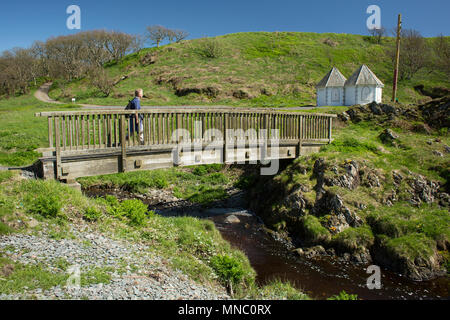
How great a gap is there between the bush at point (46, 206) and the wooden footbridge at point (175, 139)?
1850mm

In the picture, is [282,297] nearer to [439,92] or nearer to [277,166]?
[277,166]

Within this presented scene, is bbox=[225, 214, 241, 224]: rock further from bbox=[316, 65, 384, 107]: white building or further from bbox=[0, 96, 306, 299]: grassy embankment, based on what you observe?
bbox=[316, 65, 384, 107]: white building

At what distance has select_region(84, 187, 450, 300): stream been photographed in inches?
436

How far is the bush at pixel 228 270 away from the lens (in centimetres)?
1000

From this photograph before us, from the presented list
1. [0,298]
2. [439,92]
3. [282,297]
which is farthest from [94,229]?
[439,92]

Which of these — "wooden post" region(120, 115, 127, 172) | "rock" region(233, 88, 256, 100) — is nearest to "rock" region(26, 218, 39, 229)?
"wooden post" region(120, 115, 127, 172)

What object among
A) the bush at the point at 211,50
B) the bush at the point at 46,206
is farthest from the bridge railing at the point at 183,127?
the bush at the point at 211,50

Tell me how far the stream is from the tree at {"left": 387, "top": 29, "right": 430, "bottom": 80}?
6508 cm

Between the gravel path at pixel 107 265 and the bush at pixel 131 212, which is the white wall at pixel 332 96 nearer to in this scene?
the bush at pixel 131 212

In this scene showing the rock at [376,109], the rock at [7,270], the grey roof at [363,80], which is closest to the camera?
the rock at [7,270]

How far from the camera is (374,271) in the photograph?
41.1 ft

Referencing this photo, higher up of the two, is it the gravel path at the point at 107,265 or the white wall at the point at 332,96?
the white wall at the point at 332,96

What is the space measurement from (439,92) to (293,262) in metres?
57.4

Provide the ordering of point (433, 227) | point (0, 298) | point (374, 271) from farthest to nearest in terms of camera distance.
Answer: point (433, 227) < point (374, 271) < point (0, 298)
